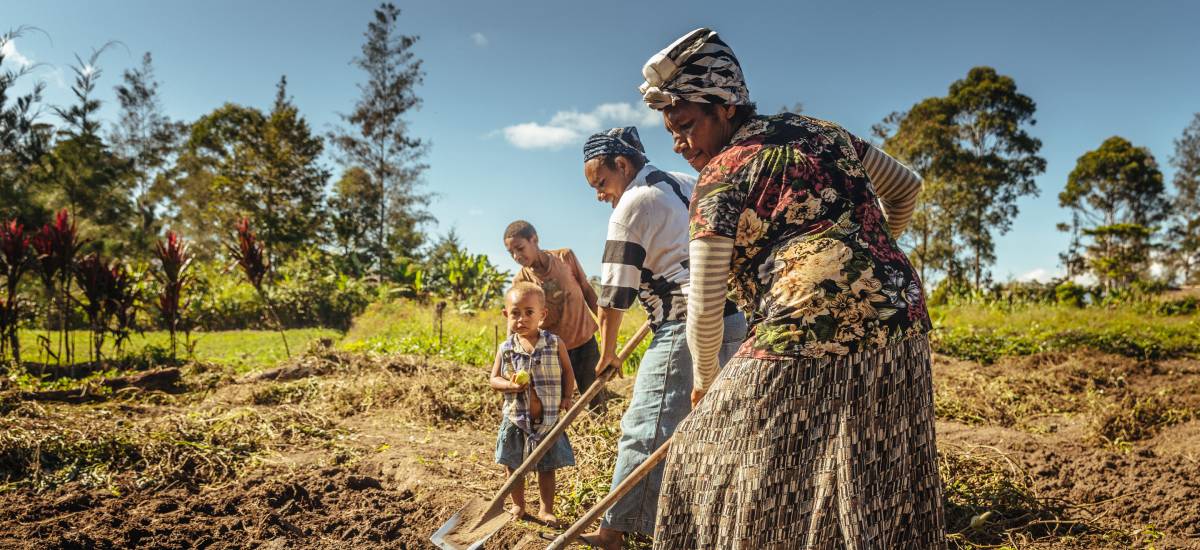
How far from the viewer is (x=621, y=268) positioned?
2.64m

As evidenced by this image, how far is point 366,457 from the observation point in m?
4.56

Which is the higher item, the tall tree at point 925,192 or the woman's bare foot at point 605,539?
the tall tree at point 925,192

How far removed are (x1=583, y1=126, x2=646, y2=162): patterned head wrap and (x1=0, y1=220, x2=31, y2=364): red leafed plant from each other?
681 centimetres

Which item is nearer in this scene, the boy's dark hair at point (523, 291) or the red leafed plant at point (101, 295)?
the boy's dark hair at point (523, 291)

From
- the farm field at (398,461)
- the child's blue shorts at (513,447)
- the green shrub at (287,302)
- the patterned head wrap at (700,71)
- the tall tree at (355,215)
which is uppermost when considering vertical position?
the tall tree at (355,215)

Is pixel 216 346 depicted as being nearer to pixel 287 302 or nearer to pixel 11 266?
pixel 287 302

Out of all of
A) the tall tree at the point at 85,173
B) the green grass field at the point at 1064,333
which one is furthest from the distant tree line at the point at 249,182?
the green grass field at the point at 1064,333

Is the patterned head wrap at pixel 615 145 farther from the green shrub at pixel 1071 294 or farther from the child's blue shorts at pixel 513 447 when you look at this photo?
the green shrub at pixel 1071 294

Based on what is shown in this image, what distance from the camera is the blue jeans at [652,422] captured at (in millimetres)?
2604

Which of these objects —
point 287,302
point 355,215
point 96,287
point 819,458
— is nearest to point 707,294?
point 819,458

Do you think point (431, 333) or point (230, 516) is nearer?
A: point (230, 516)

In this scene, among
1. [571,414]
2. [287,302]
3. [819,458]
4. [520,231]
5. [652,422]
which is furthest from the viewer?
[287,302]

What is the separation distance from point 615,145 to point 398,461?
256cm

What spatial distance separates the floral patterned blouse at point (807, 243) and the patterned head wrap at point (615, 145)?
118cm
